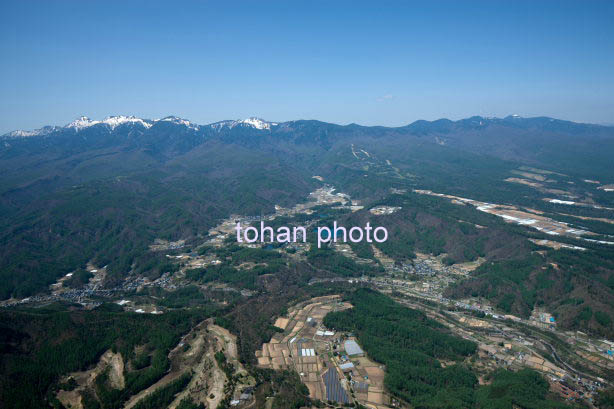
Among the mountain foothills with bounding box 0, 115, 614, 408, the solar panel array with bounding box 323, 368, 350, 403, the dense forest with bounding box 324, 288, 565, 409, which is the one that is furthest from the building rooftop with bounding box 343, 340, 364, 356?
the solar panel array with bounding box 323, 368, 350, 403

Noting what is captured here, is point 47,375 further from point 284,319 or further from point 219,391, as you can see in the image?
point 284,319

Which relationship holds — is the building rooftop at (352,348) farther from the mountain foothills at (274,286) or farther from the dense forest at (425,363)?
the mountain foothills at (274,286)

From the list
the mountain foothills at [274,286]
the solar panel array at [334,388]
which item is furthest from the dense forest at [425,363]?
the solar panel array at [334,388]

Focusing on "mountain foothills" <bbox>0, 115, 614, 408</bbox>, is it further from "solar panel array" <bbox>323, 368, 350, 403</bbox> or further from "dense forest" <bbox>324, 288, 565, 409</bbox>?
"solar panel array" <bbox>323, 368, 350, 403</bbox>

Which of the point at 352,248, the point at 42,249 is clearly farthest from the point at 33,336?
the point at 352,248

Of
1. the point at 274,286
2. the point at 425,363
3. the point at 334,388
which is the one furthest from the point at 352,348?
the point at 274,286

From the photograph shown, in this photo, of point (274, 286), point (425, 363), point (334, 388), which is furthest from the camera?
point (274, 286)

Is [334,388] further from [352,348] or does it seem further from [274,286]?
[274,286]

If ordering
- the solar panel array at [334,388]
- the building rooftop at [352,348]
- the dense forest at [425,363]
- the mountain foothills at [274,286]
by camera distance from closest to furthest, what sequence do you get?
1. the dense forest at [425,363]
2. the solar panel array at [334,388]
3. the mountain foothills at [274,286]
4. the building rooftop at [352,348]

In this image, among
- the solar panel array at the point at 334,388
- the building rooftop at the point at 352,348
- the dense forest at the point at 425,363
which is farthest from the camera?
the building rooftop at the point at 352,348

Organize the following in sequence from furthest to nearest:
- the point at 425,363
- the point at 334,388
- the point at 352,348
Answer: the point at 352,348, the point at 425,363, the point at 334,388

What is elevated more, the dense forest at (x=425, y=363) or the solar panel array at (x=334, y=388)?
the dense forest at (x=425, y=363)
